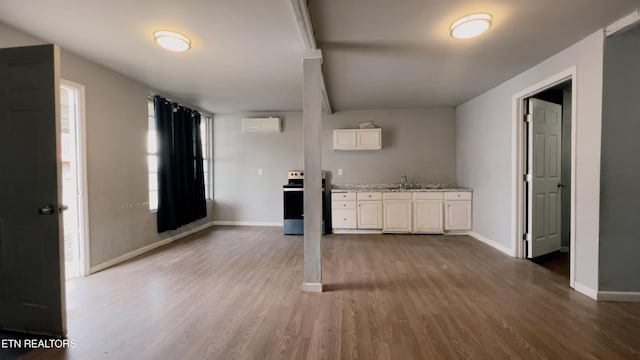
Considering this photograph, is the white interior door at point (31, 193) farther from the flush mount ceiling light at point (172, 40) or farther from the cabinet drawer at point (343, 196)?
the cabinet drawer at point (343, 196)

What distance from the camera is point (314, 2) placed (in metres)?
2.09

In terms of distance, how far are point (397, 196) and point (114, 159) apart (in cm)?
432

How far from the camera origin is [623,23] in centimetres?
231

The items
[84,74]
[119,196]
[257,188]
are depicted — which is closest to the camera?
[84,74]

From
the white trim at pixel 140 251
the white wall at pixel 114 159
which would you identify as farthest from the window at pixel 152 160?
the white trim at pixel 140 251

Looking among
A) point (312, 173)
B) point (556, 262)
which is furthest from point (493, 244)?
point (312, 173)

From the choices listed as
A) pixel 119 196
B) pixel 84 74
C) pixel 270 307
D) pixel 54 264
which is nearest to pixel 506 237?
pixel 270 307

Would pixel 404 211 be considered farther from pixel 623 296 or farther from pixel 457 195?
pixel 623 296

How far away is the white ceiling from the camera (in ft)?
7.11

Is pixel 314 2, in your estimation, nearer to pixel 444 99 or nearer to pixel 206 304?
pixel 206 304

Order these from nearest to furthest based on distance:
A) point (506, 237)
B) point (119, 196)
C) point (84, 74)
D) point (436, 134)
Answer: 1. point (84, 74)
2. point (119, 196)
3. point (506, 237)
4. point (436, 134)

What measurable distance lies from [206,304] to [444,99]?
4.74 meters

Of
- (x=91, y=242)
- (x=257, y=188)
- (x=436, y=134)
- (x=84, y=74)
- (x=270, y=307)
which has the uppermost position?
(x=84, y=74)

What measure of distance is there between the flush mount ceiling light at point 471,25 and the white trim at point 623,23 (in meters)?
1.04
